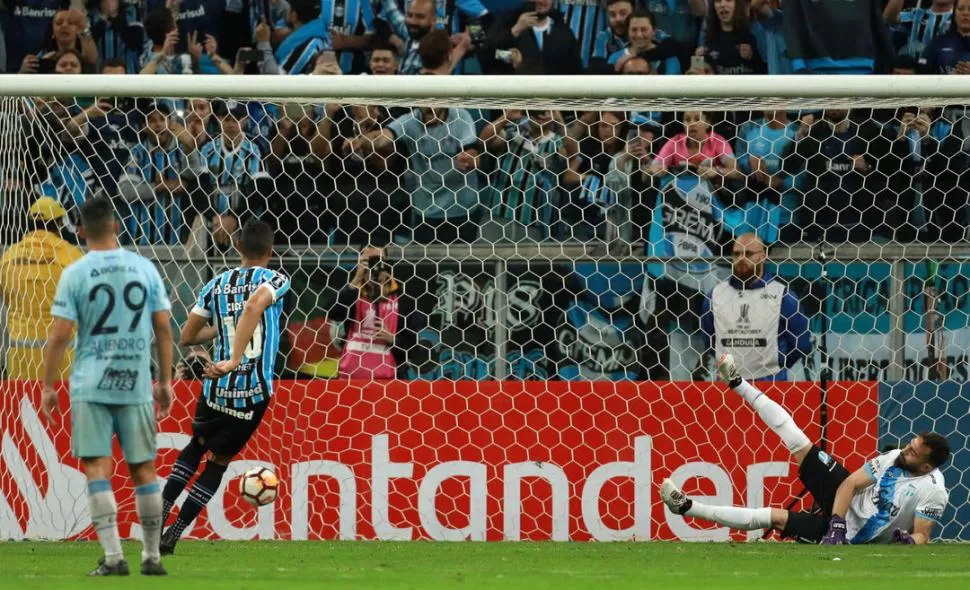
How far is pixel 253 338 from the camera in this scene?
780cm

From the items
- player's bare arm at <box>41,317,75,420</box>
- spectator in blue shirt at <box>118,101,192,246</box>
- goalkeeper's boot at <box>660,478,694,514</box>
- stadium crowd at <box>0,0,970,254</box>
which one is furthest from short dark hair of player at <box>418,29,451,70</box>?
player's bare arm at <box>41,317,75,420</box>

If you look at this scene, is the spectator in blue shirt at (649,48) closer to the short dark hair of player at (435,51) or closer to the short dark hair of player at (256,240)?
the short dark hair of player at (435,51)

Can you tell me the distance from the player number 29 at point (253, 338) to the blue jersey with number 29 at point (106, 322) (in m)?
1.68

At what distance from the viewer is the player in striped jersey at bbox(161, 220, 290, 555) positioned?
775 cm

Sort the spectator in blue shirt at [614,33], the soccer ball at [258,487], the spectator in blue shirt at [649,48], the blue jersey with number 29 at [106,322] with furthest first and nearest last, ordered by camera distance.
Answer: the spectator in blue shirt at [614,33]
the spectator in blue shirt at [649,48]
the soccer ball at [258,487]
the blue jersey with number 29 at [106,322]

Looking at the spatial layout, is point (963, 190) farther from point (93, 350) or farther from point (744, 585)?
point (93, 350)

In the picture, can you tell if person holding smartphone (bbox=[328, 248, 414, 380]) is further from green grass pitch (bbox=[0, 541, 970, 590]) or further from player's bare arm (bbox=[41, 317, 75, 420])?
player's bare arm (bbox=[41, 317, 75, 420])

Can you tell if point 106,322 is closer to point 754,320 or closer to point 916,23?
point 754,320

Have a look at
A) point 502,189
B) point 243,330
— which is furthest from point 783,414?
point 243,330

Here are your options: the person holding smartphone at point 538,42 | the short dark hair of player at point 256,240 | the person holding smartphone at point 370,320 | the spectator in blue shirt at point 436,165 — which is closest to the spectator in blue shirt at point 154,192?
the spectator in blue shirt at point 436,165

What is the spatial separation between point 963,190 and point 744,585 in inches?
179

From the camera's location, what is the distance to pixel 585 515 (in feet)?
30.7

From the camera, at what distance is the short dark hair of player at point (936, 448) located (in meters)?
8.62

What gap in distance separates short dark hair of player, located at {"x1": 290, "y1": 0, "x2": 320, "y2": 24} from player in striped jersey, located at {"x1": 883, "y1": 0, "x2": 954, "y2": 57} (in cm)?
439
